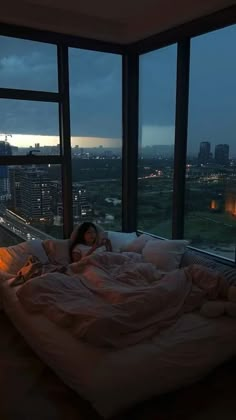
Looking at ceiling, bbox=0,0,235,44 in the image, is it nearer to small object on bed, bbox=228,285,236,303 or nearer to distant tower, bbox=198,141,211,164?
distant tower, bbox=198,141,211,164

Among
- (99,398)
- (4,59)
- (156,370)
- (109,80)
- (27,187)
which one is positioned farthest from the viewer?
(109,80)

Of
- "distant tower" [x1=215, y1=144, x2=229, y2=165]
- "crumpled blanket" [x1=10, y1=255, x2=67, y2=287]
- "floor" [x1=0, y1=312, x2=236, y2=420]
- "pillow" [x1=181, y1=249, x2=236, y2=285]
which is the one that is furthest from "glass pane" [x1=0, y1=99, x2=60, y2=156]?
"floor" [x1=0, y1=312, x2=236, y2=420]

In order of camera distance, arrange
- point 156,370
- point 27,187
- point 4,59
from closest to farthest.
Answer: point 156,370 < point 4,59 < point 27,187

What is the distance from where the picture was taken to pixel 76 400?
6.50 feet

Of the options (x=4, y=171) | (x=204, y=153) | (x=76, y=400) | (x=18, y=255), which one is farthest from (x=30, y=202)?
(x=76, y=400)

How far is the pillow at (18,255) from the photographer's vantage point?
3.13 m

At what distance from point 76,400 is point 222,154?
240cm

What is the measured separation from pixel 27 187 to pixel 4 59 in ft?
4.32

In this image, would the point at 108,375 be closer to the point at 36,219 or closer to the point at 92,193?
the point at 36,219

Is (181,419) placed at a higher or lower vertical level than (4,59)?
lower

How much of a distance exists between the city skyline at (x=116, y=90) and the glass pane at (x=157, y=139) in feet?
0.04

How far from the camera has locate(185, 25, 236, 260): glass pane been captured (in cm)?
313

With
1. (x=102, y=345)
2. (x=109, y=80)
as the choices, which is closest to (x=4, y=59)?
(x=109, y=80)

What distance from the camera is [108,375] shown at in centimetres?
171
